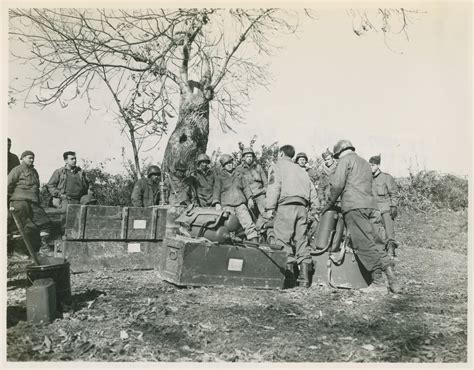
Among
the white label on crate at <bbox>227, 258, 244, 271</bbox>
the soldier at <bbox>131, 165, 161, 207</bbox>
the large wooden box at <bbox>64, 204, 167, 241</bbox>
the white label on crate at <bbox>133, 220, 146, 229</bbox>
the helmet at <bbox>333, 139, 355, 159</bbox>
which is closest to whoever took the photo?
the white label on crate at <bbox>227, 258, 244, 271</bbox>

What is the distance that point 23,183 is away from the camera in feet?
22.2

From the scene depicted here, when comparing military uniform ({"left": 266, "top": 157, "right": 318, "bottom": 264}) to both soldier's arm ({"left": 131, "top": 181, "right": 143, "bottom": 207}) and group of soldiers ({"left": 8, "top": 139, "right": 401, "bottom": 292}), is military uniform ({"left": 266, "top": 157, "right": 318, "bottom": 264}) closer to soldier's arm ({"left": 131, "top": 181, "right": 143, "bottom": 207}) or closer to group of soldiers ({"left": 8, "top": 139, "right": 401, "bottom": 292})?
group of soldiers ({"left": 8, "top": 139, "right": 401, "bottom": 292})

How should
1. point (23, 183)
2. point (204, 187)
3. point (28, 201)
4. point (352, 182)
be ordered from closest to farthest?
1. point (352, 182)
2. point (23, 183)
3. point (28, 201)
4. point (204, 187)

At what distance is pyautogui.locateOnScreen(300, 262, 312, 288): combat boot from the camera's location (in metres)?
6.10

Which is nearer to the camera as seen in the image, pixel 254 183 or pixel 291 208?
pixel 291 208

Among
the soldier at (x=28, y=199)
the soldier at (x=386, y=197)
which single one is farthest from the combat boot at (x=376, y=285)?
the soldier at (x=28, y=199)

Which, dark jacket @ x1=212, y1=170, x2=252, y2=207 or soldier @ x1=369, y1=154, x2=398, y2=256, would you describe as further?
soldier @ x1=369, y1=154, x2=398, y2=256

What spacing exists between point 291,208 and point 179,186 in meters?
2.68

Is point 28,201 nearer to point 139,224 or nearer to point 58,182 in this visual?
point 58,182

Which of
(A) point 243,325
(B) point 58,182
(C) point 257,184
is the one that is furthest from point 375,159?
(B) point 58,182

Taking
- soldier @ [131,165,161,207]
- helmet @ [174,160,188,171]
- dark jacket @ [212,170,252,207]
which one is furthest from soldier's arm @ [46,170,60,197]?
dark jacket @ [212,170,252,207]

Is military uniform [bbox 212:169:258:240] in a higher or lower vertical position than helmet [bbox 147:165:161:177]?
lower

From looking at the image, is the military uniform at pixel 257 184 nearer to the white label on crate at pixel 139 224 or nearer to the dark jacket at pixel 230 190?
the dark jacket at pixel 230 190

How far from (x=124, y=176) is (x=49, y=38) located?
16.8 feet
